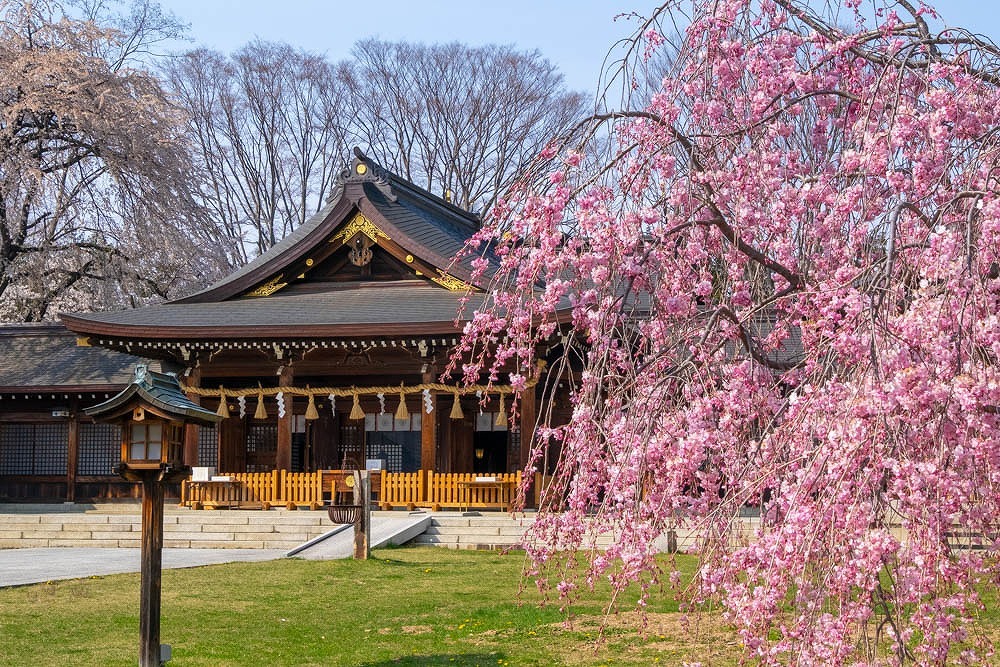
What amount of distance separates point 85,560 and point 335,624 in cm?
620

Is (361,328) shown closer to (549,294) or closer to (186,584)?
(186,584)

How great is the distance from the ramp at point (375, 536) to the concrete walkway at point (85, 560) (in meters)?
0.42

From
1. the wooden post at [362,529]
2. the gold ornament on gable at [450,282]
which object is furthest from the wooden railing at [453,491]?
the wooden post at [362,529]

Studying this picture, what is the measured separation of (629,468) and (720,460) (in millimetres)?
1237

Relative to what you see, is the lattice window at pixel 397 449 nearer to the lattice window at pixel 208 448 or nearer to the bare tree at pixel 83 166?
the lattice window at pixel 208 448

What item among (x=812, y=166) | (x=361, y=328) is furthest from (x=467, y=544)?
(x=812, y=166)

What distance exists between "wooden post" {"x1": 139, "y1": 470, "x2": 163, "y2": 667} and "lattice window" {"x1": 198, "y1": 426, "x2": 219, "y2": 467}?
47.2ft

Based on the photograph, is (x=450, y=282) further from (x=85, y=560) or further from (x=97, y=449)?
(x=85, y=560)

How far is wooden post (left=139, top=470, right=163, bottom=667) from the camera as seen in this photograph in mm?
7863

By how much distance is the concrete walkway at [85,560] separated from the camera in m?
12.8

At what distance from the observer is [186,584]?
11953 millimetres

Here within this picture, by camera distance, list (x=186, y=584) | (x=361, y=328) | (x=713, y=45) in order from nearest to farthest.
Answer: (x=713, y=45)
(x=186, y=584)
(x=361, y=328)

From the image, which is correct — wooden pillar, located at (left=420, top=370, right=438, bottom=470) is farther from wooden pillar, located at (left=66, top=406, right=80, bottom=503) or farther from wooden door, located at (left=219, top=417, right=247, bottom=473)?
wooden pillar, located at (left=66, top=406, right=80, bottom=503)

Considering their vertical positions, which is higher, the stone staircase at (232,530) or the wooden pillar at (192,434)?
the wooden pillar at (192,434)
